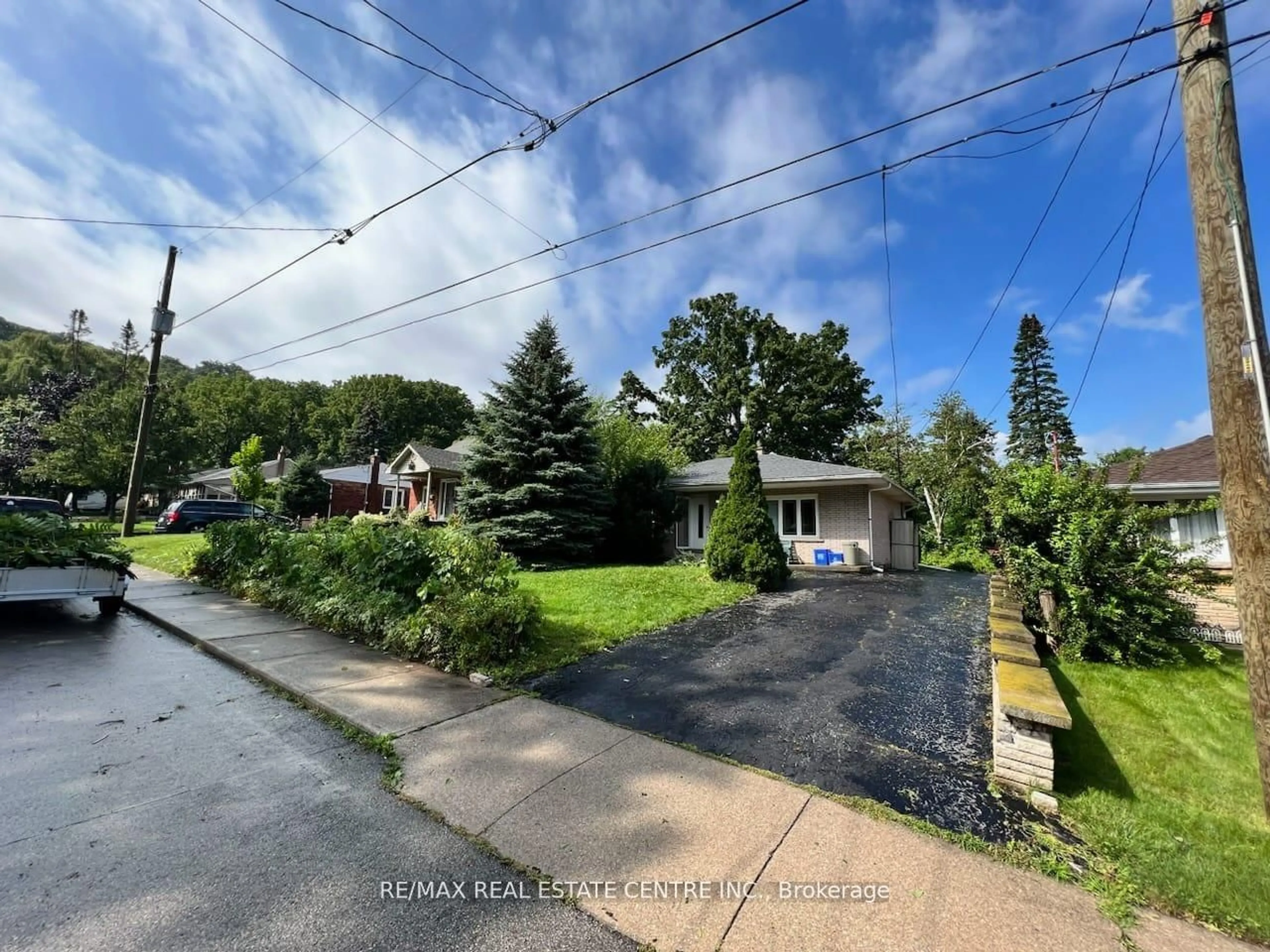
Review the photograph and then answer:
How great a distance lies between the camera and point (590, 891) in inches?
90.0

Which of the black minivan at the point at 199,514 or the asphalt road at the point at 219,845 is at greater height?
the black minivan at the point at 199,514

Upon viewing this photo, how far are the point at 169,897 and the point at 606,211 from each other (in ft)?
26.3

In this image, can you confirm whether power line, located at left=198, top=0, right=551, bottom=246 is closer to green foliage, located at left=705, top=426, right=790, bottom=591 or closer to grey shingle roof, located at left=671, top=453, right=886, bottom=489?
green foliage, located at left=705, top=426, right=790, bottom=591

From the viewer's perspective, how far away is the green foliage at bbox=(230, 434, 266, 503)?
2814cm

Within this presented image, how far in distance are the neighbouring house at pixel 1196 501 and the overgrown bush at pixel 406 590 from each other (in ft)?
26.7

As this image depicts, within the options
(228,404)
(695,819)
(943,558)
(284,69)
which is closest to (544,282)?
(284,69)

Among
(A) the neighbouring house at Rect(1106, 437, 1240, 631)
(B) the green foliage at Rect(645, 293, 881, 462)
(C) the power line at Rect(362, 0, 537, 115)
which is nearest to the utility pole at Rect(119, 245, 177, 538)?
(C) the power line at Rect(362, 0, 537, 115)

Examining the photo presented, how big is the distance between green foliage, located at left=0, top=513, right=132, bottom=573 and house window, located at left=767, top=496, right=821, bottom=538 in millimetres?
14909

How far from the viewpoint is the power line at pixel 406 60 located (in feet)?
17.6

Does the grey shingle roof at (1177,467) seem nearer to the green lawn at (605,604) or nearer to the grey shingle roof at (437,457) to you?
the green lawn at (605,604)

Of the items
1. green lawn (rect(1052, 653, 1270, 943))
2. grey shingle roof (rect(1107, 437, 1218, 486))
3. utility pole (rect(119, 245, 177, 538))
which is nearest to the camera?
green lawn (rect(1052, 653, 1270, 943))

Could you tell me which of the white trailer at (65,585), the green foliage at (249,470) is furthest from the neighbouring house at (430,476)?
the white trailer at (65,585)

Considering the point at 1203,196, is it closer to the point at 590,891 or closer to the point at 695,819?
the point at 695,819

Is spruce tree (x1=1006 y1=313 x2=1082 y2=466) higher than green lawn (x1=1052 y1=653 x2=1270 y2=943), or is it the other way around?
spruce tree (x1=1006 y1=313 x2=1082 y2=466)
